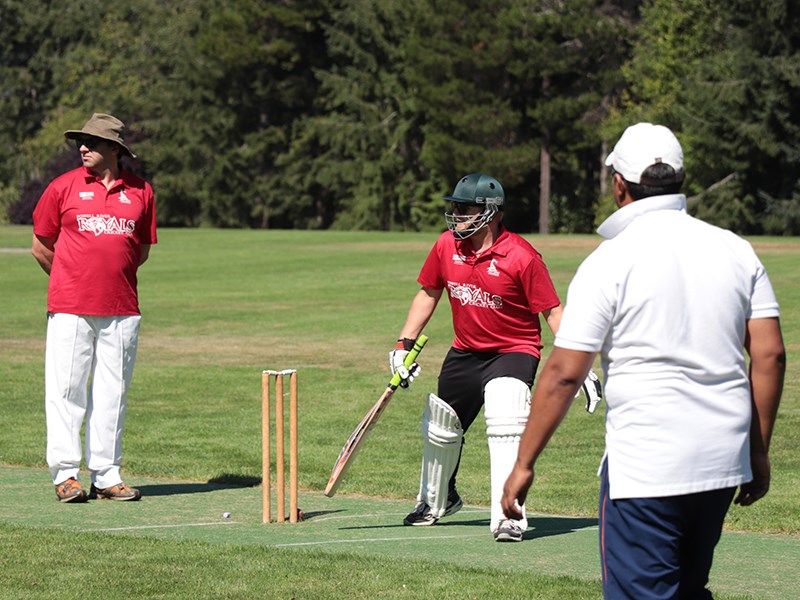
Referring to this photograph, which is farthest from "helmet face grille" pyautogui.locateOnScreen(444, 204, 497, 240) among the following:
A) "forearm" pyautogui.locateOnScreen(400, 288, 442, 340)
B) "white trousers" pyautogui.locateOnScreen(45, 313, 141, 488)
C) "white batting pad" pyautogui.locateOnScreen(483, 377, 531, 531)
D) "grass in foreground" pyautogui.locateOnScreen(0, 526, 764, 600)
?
"white trousers" pyautogui.locateOnScreen(45, 313, 141, 488)

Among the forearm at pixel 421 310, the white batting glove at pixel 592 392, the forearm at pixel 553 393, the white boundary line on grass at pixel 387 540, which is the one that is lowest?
the white boundary line on grass at pixel 387 540

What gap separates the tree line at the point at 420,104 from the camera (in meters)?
58.7

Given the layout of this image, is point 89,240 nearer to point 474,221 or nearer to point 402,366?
point 402,366

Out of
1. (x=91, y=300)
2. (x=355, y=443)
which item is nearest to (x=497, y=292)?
(x=355, y=443)

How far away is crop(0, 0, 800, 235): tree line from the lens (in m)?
58.7

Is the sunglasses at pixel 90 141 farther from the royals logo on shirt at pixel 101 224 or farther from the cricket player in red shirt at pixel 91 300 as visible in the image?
the royals logo on shirt at pixel 101 224

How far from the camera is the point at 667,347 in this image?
158 inches

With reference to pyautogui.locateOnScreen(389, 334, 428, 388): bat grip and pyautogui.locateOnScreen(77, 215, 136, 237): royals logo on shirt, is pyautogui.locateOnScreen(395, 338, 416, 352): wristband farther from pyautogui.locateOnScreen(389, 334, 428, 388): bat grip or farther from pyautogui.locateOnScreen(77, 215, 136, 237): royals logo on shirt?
pyautogui.locateOnScreen(77, 215, 136, 237): royals logo on shirt

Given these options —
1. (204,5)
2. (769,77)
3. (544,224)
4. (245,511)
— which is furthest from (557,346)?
(204,5)

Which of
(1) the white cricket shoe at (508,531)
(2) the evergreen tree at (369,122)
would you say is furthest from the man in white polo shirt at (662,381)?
(2) the evergreen tree at (369,122)

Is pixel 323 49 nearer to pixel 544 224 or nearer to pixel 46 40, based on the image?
pixel 544 224

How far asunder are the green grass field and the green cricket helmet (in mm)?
1689

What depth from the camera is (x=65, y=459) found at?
348 inches

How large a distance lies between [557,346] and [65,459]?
5.40 meters
